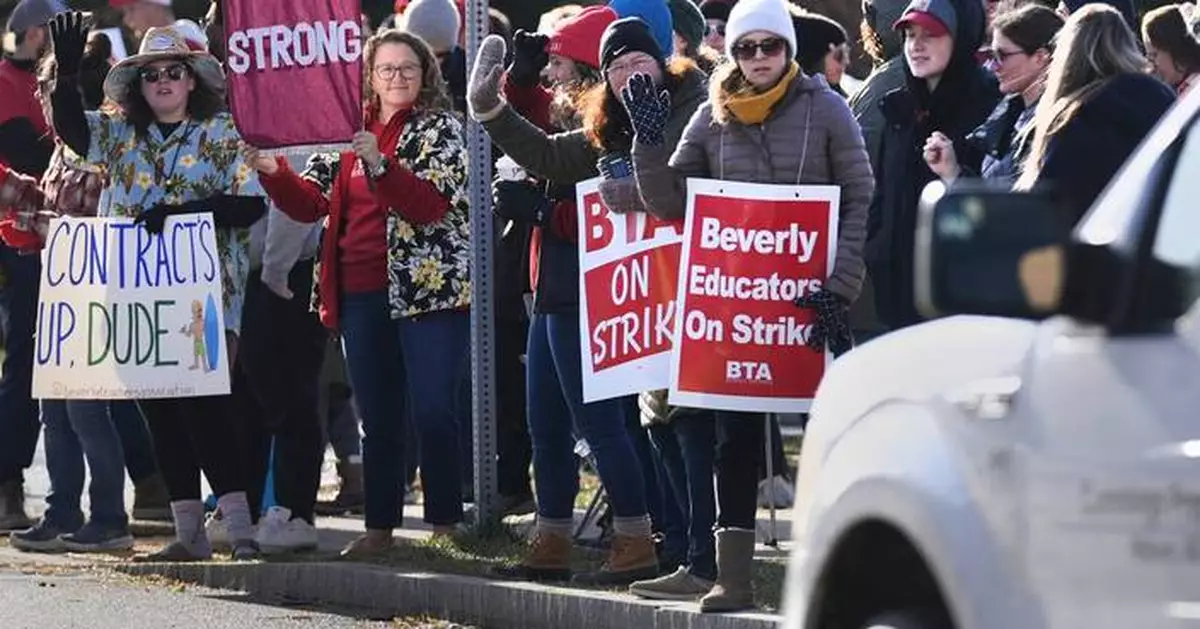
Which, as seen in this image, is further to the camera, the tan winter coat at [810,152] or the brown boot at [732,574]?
the tan winter coat at [810,152]

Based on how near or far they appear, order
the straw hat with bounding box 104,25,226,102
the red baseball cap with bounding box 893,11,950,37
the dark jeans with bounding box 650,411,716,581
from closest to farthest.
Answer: the dark jeans with bounding box 650,411,716,581 < the red baseball cap with bounding box 893,11,950,37 < the straw hat with bounding box 104,25,226,102

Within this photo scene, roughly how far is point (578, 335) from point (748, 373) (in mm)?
1287

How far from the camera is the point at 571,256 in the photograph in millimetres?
11109

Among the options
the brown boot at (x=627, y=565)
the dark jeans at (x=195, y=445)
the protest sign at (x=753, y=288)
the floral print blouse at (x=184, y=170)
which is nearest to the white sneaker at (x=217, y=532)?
the dark jeans at (x=195, y=445)

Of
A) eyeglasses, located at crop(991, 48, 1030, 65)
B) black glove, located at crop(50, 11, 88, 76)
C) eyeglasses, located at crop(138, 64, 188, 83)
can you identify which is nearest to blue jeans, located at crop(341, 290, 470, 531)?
eyeglasses, located at crop(138, 64, 188, 83)

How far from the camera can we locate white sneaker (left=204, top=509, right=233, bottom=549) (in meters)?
13.0

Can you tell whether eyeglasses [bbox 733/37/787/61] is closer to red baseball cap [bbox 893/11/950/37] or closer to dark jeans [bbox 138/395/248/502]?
red baseball cap [bbox 893/11/950/37]

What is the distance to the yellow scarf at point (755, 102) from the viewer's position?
9.77m

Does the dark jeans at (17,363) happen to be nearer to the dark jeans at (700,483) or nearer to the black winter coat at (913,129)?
the dark jeans at (700,483)

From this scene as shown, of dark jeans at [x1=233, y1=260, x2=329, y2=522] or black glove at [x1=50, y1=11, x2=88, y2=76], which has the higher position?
black glove at [x1=50, y1=11, x2=88, y2=76]

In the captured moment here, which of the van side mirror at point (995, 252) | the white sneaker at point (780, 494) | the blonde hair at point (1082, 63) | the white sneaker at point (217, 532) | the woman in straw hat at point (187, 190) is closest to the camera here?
the van side mirror at point (995, 252)

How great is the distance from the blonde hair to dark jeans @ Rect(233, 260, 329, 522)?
5012 mm

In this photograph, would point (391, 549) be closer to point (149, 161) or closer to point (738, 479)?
point (149, 161)

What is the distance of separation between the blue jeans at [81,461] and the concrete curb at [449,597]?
871 millimetres
